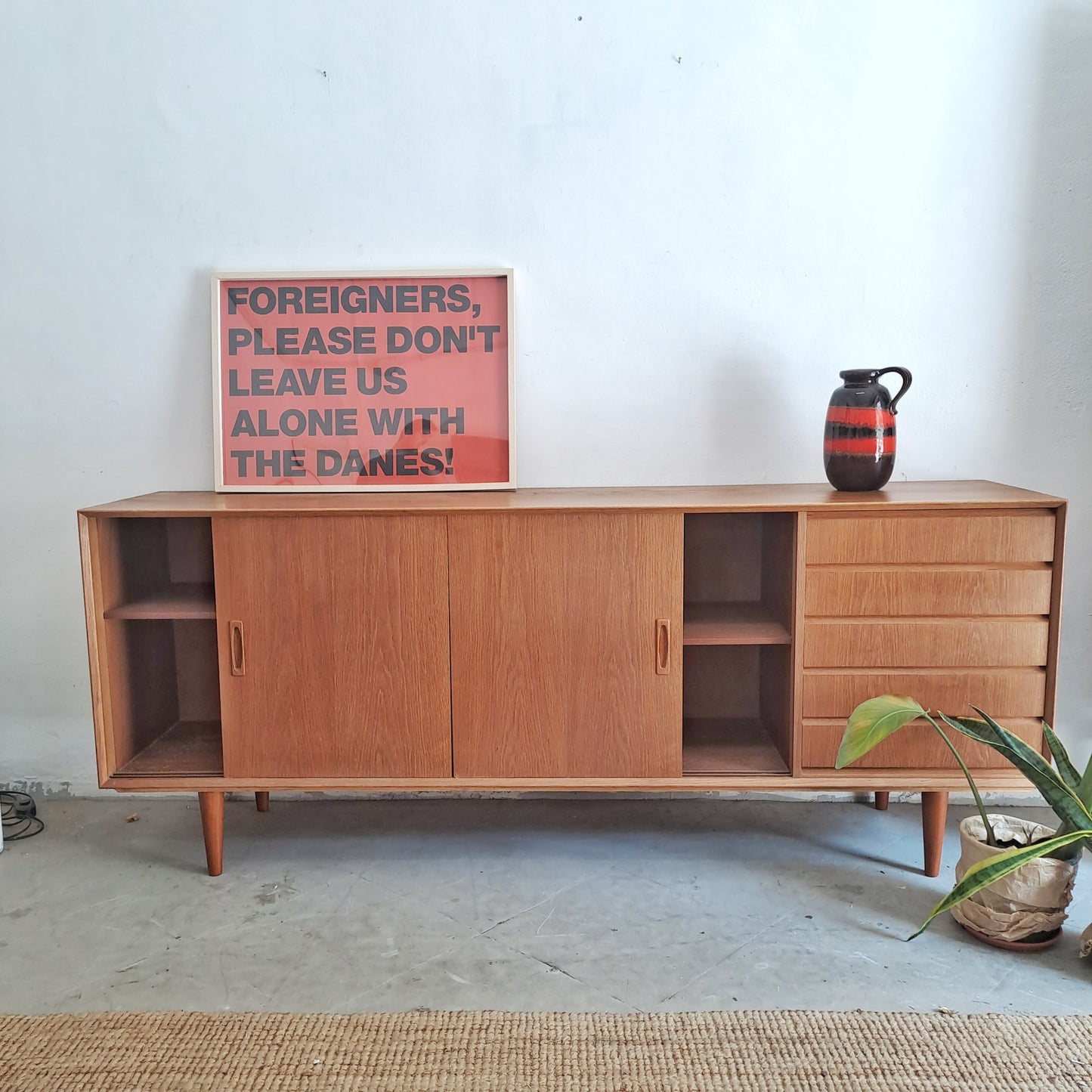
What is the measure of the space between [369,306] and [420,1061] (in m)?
1.64

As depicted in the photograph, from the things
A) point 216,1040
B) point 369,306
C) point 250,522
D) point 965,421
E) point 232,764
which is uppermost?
point 369,306

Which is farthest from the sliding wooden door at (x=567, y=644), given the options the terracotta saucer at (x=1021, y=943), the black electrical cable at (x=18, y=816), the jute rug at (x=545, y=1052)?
the black electrical cable at (x=18, y=816)

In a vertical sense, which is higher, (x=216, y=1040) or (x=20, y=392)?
(x=20, y=392)

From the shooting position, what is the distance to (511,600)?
77.3 inches

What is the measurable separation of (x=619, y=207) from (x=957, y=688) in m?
1.34

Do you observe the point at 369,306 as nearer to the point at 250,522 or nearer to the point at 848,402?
the point at 250,522

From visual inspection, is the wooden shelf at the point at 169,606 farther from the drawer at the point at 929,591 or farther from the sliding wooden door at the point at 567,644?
the drawer at the point at 929,591

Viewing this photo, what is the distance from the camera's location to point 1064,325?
2.28 m

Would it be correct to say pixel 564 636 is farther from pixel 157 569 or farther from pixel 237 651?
pixel 157 569

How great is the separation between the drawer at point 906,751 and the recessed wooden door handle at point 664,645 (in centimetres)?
32

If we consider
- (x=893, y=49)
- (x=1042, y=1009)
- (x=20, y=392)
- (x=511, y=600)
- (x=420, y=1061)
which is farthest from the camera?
(x=20, y=392)

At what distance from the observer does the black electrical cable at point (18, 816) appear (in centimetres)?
231

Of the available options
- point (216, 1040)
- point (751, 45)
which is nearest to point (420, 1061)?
point (216, 1040)

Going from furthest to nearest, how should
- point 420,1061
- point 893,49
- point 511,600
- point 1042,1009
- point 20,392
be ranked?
point 20,392
point 893,49
point 511,600
point 1042,1009
point 420,1061
